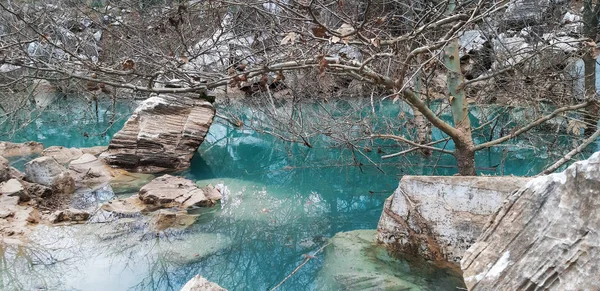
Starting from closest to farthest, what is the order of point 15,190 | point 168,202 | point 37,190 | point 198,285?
1. point 198,285
2. point 15,190
3. point 168,202
4. point 37,190

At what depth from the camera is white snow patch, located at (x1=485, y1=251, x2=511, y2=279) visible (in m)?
1.66

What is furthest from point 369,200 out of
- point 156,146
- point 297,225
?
point 156,146

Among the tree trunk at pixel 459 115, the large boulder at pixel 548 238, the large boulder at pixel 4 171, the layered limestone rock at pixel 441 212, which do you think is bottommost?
the large boulder at pixel 4 171

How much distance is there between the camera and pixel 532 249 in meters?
1.58

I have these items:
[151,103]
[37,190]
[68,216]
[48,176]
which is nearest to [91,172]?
[48,176]

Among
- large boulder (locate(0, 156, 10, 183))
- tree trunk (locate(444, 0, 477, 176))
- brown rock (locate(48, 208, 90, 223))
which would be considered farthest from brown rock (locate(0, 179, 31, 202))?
tree trunk (locate(444, 0, 477, 176))

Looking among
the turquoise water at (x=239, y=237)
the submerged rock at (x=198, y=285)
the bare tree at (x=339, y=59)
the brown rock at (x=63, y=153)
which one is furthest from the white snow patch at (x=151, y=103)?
the submerged rock at (x=198, y=285)

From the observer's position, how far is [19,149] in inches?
407

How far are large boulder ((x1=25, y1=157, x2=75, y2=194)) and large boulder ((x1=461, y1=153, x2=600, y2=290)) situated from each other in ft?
21.8

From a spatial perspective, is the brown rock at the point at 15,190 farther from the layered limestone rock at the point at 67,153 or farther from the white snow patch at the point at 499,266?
the white snow patch at the point at 499,266

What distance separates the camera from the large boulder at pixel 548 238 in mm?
1447

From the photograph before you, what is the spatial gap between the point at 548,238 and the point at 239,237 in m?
4.43

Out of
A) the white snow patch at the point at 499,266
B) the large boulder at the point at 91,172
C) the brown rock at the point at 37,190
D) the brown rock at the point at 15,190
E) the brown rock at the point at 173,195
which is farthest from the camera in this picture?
the large boulder at the point at 91,172

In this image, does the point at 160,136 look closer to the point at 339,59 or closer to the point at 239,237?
the point at 239,237
